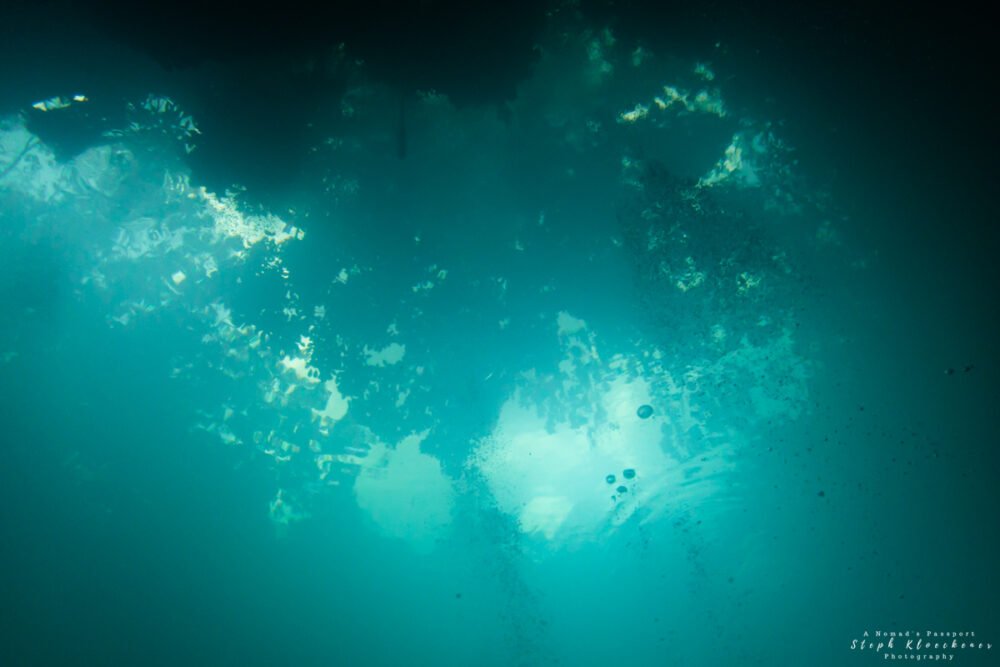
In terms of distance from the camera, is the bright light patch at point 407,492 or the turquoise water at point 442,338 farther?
the bright light patch at point 407,492

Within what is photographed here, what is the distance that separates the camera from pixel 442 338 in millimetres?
12250

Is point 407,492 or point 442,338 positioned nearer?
point 442,338

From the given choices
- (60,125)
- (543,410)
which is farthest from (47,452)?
(543,410)

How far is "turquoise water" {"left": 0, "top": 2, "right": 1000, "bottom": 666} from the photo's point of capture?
923cm

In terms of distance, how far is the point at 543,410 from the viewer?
50.1ft

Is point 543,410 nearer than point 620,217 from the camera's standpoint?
No

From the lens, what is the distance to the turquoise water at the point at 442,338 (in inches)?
364

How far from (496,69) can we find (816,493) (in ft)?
87.1

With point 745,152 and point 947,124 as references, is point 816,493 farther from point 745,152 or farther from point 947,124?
point 745,152

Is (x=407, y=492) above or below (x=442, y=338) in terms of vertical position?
below

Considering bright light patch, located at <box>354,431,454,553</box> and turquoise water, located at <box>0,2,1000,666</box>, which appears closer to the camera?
turquoise water, located at <box>0,2,1000,666</box>

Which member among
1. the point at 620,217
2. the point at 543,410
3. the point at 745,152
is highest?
the point at 745,152

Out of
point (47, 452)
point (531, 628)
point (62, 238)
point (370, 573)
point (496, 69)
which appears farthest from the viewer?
point (531, 628)

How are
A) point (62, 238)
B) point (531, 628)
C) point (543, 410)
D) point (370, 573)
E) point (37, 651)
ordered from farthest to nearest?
point (531, 628), point (370, 573), point (37, 651), point (543, 410), point (62, 238)
